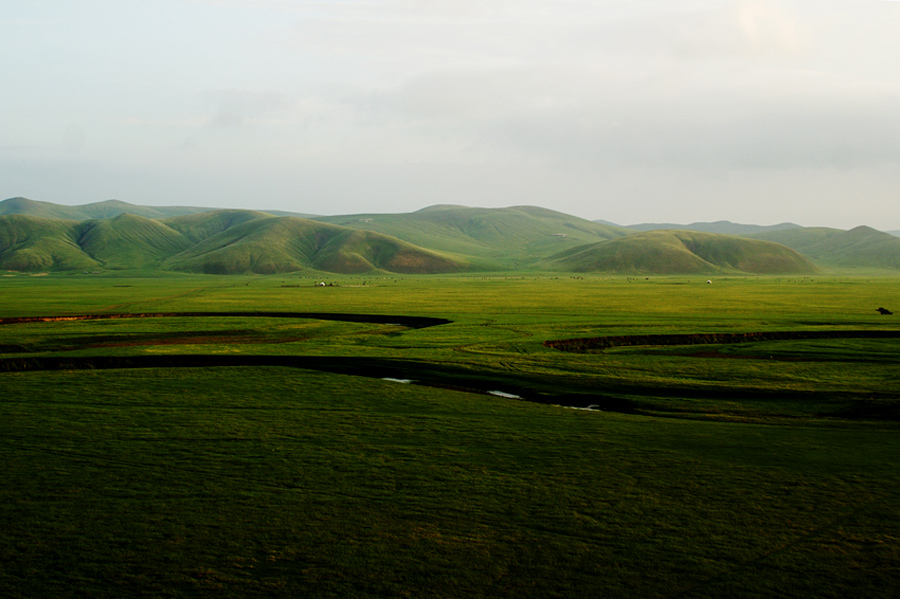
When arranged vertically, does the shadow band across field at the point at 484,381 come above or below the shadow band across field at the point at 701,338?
below

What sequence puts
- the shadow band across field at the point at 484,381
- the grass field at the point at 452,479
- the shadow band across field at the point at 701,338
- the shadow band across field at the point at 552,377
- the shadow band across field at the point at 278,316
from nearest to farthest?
the grass field at the point at 452,479 < the shadow band across field at the point at 484,381 < the shadow band across field at the point at 552,377 < the shadow band across field at the point at 701,338 < the shadow band across field at the point at 278,316

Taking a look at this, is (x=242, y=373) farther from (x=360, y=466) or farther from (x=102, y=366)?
(x=360, y=466)

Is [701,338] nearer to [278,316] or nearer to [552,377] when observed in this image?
[552,377]

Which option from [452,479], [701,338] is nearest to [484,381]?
[452,479]

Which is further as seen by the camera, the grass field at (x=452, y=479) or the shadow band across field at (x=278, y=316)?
the shadow band across field at (x=278, y=316)

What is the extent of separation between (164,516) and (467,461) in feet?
24.4

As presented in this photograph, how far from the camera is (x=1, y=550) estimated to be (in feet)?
40.4

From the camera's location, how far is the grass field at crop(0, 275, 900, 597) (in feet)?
37.9

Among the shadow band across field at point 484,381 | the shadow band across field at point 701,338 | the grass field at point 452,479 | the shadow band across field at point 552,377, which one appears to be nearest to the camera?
the grass field at point 452,479

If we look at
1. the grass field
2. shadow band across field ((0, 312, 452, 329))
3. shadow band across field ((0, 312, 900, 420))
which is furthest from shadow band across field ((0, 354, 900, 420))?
shadow band across field ((0, 312, 452, 329))

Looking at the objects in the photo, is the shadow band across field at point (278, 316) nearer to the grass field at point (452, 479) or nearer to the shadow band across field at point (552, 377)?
the shadow band across field at point (552, 377)

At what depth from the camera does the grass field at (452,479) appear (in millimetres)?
11555

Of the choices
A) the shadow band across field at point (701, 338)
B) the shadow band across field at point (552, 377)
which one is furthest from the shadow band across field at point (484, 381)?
the shadow band across field at point (701, 338)

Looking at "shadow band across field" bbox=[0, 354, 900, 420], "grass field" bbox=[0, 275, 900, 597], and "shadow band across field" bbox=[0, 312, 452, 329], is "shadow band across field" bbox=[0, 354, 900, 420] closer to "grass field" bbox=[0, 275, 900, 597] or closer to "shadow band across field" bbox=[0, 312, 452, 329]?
"grass field" bbox=[0, 275, 900, 597]
